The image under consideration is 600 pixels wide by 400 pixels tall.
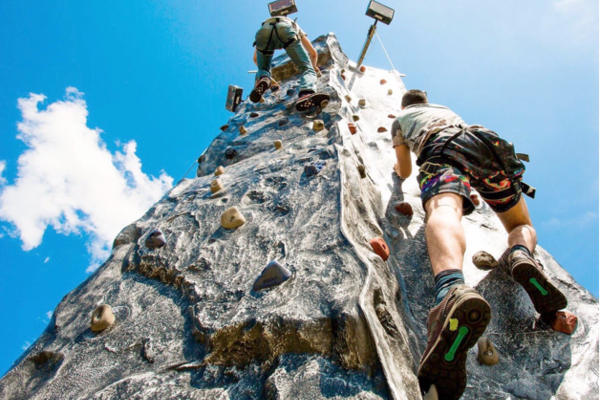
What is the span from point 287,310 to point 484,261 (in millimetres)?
989

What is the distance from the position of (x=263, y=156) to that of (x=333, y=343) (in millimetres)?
1592

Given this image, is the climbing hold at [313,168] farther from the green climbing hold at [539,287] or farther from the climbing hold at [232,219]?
the green climbing hold at [539,287]

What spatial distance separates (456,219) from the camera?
3.94ft

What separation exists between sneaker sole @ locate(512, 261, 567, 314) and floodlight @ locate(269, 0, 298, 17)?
4940 mm

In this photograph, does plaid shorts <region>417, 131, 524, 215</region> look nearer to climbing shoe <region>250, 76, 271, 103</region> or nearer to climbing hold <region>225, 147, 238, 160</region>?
climbing hold <region>225, 147, 238, 160</region>

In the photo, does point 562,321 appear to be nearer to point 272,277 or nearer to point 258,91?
point 272,277

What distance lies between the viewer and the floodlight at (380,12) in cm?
563

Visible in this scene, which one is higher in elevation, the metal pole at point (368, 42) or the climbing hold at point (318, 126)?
the metal pole at point (368, 42)

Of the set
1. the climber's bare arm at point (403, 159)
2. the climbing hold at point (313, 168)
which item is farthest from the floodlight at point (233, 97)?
the climbing hold at point (313, 168)

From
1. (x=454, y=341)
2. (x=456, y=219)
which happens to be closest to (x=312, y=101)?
(x=456, y=219)

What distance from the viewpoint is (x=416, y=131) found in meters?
1.67

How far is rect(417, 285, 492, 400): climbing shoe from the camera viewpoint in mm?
822

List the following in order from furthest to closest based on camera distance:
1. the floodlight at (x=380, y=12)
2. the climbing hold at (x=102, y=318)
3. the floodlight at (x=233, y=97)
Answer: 1. the floodlight at (x=380, y=12)
2. the floodlight at (x=233, y=97)
3. the climbing hold at (x=102, y=318)

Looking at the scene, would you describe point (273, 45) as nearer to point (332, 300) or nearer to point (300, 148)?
point (300, 148)
